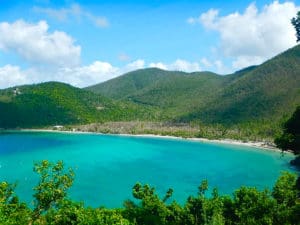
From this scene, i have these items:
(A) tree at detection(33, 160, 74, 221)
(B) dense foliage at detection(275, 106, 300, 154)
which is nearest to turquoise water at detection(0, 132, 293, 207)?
(B) dense foliage at detection(275, 106, 300, 154)

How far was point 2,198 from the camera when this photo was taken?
3005cm

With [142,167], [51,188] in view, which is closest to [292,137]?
[51,188]

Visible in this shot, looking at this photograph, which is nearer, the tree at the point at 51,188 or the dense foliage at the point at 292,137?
the tree at the point at 51,188

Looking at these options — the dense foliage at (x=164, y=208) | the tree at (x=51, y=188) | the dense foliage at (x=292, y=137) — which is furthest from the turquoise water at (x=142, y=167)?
the tree at (x=51, y=188)

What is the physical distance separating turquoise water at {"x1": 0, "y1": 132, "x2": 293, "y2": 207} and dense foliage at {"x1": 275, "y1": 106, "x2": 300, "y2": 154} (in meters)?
35.2

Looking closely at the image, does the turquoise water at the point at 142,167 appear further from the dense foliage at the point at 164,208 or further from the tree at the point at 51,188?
the tree at the point at 51,188

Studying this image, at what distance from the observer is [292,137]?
56250 mm

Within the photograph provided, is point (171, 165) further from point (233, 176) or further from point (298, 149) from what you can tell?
point (298, 149)

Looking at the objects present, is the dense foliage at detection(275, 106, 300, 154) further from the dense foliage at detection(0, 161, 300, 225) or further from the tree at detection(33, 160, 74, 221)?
the tree at detection(33, 160, 74, 221)

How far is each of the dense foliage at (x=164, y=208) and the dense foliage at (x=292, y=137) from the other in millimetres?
11663

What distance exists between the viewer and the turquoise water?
3967 inches

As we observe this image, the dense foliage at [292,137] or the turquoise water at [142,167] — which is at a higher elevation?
the dense foliage at [292,137]

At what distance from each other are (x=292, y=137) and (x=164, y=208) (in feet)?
78.1

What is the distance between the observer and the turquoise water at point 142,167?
10075 cm
